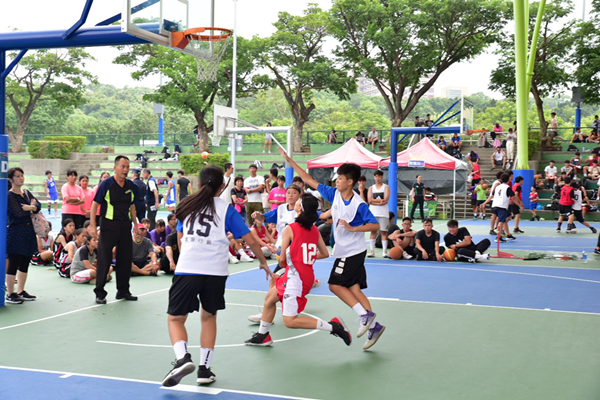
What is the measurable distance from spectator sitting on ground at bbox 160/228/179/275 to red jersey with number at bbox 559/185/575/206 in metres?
13.3

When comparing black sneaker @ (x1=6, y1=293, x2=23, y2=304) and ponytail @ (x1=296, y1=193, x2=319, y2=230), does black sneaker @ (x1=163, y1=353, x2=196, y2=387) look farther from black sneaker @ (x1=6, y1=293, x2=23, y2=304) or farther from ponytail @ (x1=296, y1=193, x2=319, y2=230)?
black sneaker @ (x1=6, y1=293, x2=23, y2=304)

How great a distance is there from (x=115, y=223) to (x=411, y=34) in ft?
96.1

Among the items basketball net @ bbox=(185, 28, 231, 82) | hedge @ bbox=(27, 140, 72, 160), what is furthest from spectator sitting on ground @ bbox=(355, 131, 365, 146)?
basketball net @ bbox=(185, 28, 231, 82)

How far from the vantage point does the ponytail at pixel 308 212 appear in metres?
6.08

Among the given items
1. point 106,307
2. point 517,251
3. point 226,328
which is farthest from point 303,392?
point 517,251

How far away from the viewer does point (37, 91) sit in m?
42.3

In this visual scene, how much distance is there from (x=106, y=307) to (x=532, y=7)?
116 feet

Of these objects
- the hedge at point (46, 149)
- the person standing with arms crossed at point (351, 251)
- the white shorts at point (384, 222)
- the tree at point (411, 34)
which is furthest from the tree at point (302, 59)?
the person standing with arms crossed at point (351, 251)

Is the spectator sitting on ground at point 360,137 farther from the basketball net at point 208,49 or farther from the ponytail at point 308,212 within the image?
the ponytail at point 308,212

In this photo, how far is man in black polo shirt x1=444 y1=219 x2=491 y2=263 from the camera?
13.2 m

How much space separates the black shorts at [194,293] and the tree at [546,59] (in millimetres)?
33803

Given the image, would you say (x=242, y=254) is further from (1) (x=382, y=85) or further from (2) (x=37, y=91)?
(2) (x=37, y=91)

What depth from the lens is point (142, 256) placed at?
1151cm

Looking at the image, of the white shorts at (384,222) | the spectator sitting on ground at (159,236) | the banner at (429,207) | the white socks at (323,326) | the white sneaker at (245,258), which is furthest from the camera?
the banner at (429,207)
